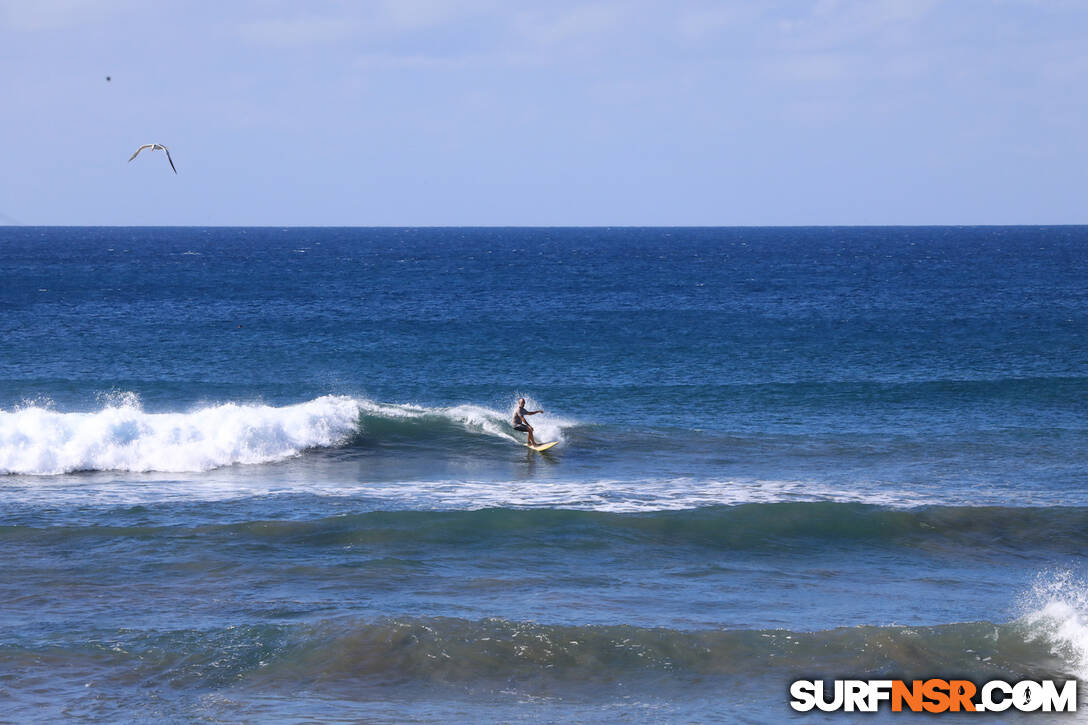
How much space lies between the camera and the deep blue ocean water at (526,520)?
517 inches

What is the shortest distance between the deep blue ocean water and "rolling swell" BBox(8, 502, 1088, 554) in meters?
0.08

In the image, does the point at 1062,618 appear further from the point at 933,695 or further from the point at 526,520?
the point at 526,520

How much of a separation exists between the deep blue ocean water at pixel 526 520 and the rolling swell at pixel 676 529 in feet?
0.27

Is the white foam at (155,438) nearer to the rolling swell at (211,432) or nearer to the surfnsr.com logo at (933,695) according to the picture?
the rolling swell at (211,432)

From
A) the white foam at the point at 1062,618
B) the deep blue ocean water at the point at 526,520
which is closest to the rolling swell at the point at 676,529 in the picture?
the deep blue ocean water at the point at 526,520

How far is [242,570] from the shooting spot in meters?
16.7

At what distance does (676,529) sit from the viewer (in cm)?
1919

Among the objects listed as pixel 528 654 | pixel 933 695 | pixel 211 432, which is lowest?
pixel 933 695

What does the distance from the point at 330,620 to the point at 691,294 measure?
5726 cm

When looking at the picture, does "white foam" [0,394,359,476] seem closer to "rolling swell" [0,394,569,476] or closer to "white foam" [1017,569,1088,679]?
"rolling swell" [0,394,569,476]

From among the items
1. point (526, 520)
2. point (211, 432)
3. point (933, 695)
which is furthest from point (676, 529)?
point (211, 432)

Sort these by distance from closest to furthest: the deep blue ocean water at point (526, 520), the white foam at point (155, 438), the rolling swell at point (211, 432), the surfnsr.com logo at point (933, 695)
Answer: the surfnsr.com logo at point (933, 695) < the deep blue ocean water at point (526, 520) < the white foam at point (155, 438) < the rolling swell at point (211, 432)

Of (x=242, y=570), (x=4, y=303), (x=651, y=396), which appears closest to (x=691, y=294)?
(x=651, y=396)

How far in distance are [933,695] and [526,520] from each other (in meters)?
8.62
